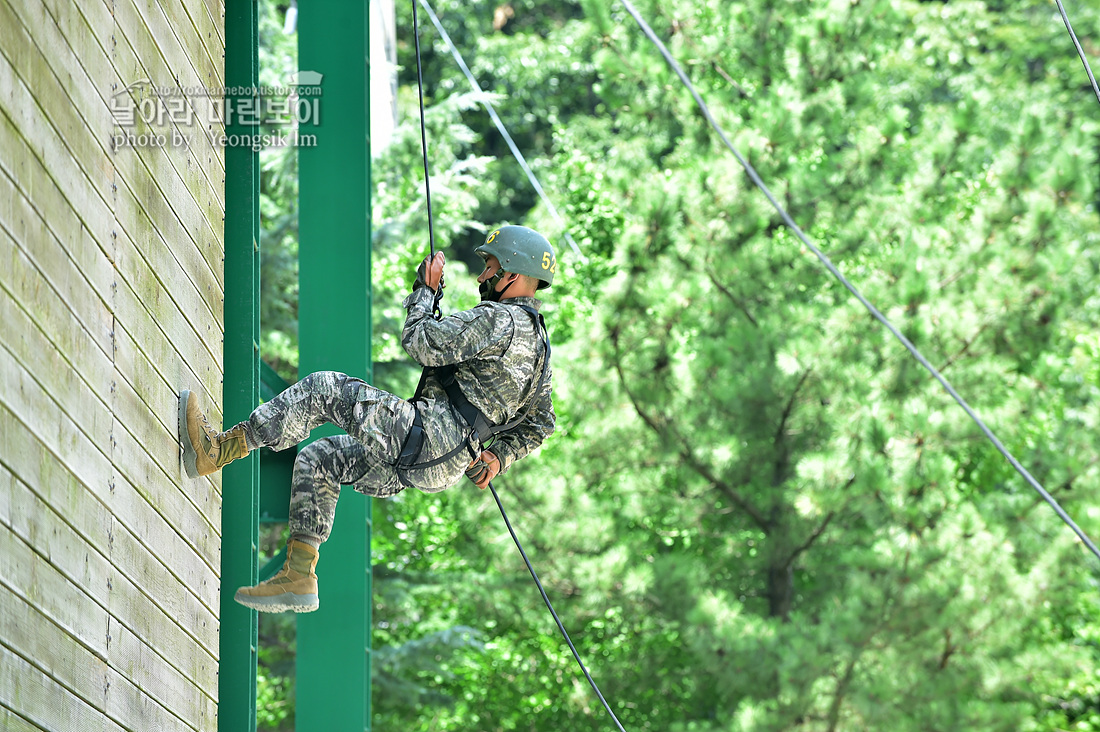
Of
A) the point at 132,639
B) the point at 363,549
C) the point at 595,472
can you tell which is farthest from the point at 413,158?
the point at 132,639

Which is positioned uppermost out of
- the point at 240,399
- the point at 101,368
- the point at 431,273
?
the point at 240,399

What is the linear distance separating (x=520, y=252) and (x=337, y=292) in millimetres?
2504

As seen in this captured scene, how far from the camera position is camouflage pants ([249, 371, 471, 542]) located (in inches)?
157

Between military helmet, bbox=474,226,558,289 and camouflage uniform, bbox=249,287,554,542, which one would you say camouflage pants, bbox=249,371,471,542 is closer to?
camouflage uniform, bbox=249,287,554,542

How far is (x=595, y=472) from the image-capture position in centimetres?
1222

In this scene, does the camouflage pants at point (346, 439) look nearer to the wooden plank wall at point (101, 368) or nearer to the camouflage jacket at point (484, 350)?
the camouflage jacket at point (484, 350)

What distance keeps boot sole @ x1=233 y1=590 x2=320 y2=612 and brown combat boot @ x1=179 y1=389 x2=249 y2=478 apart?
44 cm

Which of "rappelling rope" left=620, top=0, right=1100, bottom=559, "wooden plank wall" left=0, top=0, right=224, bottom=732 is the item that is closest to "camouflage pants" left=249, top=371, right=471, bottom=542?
"wooden plank wall" left=0, top=0, right=224, bottom=732

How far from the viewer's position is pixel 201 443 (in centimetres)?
399

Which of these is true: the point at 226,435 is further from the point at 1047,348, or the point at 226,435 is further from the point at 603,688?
the point at 603,688

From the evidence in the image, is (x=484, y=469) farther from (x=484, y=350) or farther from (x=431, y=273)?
(x=431, y=273)

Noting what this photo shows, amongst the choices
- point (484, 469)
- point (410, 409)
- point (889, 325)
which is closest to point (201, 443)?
point (410, 409)

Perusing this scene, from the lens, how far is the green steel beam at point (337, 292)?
6.52 m

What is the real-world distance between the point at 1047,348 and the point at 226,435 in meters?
9.05
